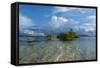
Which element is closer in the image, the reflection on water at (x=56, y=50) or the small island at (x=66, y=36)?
the reflection on water at (x=56, y=50)

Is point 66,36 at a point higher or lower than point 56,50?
higher

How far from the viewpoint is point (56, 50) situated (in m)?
3.20

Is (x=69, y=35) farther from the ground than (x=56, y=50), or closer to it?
farther from the ground

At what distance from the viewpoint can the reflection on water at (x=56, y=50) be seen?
3029 mm

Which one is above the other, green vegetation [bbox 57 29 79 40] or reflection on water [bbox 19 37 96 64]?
green vegetation [bbox 57 29 79 40]

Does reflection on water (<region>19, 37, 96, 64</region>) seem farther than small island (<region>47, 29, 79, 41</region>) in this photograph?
No

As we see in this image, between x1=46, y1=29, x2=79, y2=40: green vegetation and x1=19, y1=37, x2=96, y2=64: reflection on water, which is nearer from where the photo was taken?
x1=19, y1=37, x2=96, y2=64: reflection on water

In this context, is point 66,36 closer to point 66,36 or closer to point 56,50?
point 66,36

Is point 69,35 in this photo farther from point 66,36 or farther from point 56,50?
point 56,50

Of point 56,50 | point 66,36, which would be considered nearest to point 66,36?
point 66,36

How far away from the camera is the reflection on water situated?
9.94ft

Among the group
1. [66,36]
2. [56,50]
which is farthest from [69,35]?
[56,50]
